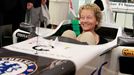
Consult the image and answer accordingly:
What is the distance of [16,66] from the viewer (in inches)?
53.0

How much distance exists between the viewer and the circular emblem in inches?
49.9

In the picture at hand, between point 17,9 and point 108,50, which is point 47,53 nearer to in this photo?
point 108,50

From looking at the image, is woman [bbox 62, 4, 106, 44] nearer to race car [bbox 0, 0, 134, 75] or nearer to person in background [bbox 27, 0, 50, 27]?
race car [bbox 0, 0, 134, 75]

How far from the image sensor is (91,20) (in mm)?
2047

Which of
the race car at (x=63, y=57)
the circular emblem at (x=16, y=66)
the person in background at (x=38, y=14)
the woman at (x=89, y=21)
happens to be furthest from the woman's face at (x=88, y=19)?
the person in background at (x=38, y=14)

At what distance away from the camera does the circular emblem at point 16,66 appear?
4.16ft

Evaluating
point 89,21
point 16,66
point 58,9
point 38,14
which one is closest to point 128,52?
point 89,21

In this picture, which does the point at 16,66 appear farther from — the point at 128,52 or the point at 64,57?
the point at 128,52

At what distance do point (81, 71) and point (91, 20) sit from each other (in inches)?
23.8

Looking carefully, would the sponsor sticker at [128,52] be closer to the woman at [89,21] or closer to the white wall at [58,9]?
the woman at [89,21]

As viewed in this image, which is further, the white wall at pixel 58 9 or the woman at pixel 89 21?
the white wall at pixel 58 9

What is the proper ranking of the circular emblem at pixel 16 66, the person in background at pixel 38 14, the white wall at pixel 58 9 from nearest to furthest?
the circular emblem at pixel 16 66, the person in background at pixel 38 14, the white wall at pixel 58 9

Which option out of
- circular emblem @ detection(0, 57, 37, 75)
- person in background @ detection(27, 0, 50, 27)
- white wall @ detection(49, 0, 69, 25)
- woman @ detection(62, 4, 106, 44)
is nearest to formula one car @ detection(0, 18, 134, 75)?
circular emblem @ detection(0, 57, 37, 75)

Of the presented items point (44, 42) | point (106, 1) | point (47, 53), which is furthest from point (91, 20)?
point (106, 1)
